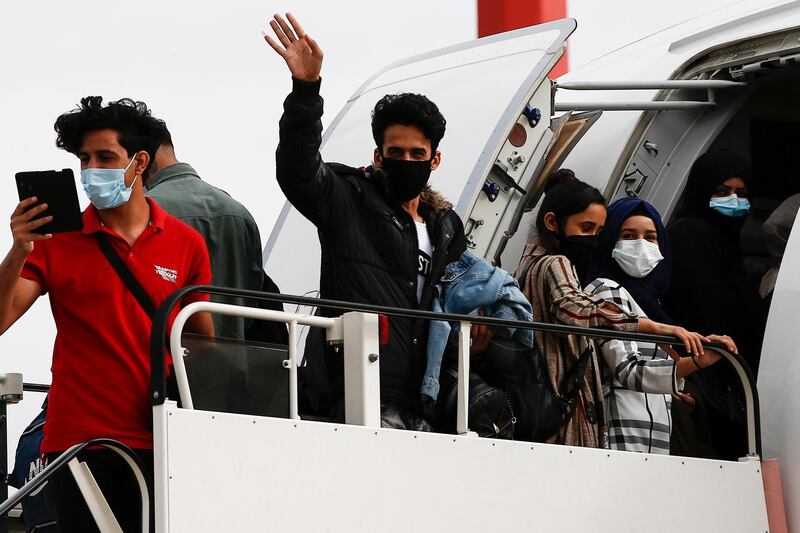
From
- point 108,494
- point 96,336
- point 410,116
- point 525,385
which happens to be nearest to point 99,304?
point 96,336

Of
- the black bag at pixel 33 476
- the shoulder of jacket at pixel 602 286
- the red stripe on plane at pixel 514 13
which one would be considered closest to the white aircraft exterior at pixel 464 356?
the shoulder of jacket at pixel 602 286

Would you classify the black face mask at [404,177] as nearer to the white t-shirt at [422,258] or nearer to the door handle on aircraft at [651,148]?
the white t-shirt at [422,258]

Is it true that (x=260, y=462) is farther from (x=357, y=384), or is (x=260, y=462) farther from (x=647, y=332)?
(x=647, y=332)

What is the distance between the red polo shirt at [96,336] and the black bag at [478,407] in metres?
1.29

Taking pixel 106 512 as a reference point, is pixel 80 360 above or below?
above

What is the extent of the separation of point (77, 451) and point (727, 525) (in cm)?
317

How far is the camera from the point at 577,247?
23.2 feet

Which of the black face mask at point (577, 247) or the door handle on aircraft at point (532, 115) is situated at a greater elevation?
the door handle on aircraft at point (532, 115)

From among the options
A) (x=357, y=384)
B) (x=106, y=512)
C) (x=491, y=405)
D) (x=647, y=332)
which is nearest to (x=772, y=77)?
(x=647, y=332)

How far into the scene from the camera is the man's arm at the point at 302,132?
5984 millimetres

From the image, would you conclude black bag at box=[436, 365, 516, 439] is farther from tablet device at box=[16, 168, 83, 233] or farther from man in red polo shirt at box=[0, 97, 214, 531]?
tablet device at box=[16, 168, 83, 233]

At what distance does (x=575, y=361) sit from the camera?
6.65 meters

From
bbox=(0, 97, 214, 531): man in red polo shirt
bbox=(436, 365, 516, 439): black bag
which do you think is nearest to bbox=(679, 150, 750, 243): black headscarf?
bbox=(436, 365, 516, 439): black bag

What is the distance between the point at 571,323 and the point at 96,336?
2.33 m
